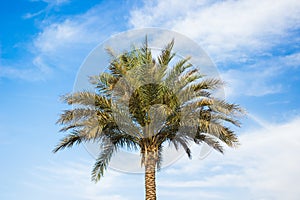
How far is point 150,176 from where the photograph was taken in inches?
701

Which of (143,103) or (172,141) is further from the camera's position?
Answer: (172,141)

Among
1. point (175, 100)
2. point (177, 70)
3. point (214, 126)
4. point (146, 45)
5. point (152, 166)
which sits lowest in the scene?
point (152, 166)

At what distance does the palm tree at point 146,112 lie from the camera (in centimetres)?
1738

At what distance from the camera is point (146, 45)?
732 inches

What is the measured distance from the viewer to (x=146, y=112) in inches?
701

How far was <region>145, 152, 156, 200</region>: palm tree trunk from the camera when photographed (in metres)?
17.6

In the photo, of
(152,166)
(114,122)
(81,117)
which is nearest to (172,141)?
(152,166)

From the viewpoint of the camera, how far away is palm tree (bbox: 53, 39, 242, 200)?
17375mm

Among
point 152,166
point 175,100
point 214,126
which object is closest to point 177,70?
point 175,100

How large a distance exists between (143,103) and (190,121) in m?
2.15

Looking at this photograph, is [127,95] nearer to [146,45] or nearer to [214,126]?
[146,45]

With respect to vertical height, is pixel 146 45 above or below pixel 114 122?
above

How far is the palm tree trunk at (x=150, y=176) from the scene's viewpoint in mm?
17609

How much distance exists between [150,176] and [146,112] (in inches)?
109
